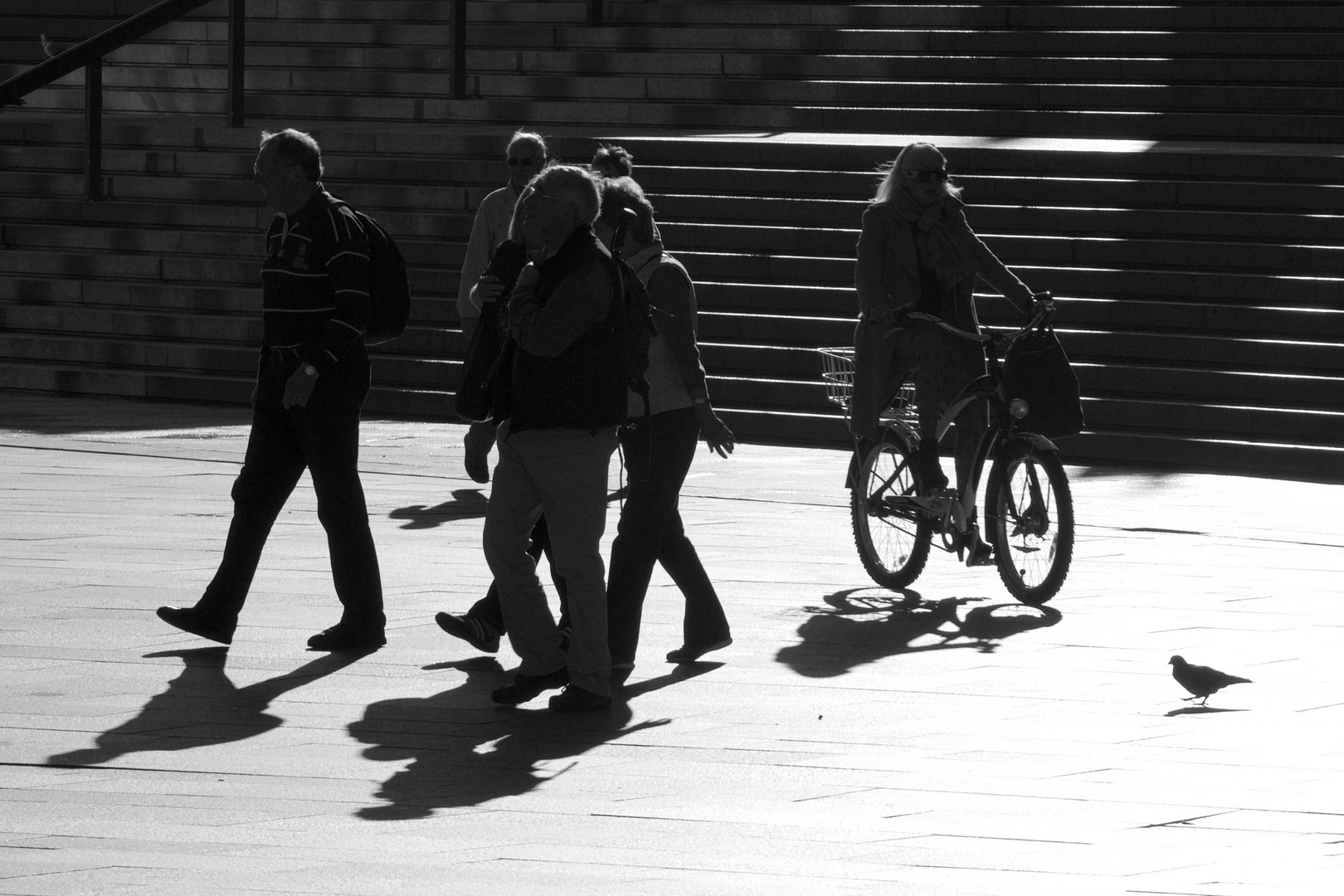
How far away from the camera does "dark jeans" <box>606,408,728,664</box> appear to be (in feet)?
24.1

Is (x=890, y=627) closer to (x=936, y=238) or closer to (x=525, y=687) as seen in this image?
(x=936, y=238)

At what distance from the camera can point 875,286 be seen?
933 centimetres

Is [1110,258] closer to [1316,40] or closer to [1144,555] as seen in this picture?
[1316,40]

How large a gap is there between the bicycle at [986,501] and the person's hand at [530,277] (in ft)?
8.87

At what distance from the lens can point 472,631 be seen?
7.47 m

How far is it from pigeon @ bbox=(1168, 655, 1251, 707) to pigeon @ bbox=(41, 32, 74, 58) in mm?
16702

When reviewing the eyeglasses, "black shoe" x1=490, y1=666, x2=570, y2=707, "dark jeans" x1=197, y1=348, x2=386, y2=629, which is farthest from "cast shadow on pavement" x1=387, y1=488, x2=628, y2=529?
the eyeglasses

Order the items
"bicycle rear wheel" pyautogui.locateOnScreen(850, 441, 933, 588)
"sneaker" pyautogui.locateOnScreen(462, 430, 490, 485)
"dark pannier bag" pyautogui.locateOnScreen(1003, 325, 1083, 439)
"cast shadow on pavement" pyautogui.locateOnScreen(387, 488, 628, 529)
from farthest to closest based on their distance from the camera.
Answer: "sneaker" pyautogui.locateOnScreen(462, 430, 490, 485), "cast shadow on pavement" pyautogui.locateOnScreen(387, 488, 628, 529), "bicycle rear wheel" pyautogui.locateOnScreen(850, 441, 933, 588), "dark pannier bag" pyautogui.locateOnScreen(1003, 325, 1083, 439)

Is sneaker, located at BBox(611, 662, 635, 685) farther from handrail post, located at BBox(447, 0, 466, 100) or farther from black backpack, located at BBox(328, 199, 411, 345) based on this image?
handrail post, located at BBox(447, 0, 466, 100)

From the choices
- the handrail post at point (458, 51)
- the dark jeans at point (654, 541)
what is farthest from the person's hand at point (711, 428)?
the handrail post at point (458, 51)

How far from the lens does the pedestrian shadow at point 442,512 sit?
1079cm

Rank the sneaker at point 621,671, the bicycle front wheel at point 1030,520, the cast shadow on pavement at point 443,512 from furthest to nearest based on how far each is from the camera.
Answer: the cast shadow on pavement at point 443,512, the bicycle front wheel at point 1030,520, the sneaker at point 621,671

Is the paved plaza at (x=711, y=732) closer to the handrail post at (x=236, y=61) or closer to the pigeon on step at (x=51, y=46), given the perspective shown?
the handrail post at (x=236, y=61)

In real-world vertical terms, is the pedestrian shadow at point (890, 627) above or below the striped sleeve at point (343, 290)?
below
